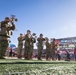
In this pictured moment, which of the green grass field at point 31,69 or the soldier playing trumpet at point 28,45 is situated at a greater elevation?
the soldier playing trumpet at point 28,45

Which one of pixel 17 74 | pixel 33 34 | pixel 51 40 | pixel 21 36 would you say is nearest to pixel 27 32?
pixel 33 34

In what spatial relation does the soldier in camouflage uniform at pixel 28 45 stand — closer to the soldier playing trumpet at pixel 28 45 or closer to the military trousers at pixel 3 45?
the soldier playing trumpet at pixel 28 45

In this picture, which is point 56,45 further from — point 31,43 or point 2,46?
point 2,46

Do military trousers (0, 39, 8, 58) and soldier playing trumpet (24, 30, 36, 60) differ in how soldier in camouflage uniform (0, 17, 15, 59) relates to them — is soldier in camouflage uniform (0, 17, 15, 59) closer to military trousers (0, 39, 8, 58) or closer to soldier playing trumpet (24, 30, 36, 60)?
military trousers (0, 39, 8, 58)

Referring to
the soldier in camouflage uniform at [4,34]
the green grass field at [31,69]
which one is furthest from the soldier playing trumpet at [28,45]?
the green grass field at [31,69]

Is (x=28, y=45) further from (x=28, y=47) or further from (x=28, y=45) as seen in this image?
(x=28, y=47)

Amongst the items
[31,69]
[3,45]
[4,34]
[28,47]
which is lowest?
[31,69]

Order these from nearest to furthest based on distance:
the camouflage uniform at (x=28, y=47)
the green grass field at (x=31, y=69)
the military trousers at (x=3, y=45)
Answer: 1. the green grass field at (x=31, y=69)
2. the military trousers at (x=3, y=45)
3. the camouflage uniform at (x=28, y=47)

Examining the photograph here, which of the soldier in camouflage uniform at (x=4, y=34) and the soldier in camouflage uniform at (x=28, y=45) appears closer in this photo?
the soldier in camouflage uniform at (x=4, y=34)

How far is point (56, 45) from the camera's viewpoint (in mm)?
22781

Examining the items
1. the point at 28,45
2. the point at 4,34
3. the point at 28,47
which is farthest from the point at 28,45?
the point at 4,34

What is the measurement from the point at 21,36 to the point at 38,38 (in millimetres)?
1600

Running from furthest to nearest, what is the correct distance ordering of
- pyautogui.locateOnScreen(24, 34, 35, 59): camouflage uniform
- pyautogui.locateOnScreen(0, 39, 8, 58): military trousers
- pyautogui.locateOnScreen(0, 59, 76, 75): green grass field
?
pyautogui.locateOnScreen(24, 34, 35, 59): camouflage uniform, pyautogui.locateOnScreen(0, 39, 8, 58): military trousers, pyautogui.locateOnScreen(0, 59, 76, 75): green grass field

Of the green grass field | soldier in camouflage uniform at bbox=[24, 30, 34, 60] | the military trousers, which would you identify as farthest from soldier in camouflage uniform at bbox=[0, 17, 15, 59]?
soldier in camouflage uniform at bbox=[24, 30, 34, 60]
